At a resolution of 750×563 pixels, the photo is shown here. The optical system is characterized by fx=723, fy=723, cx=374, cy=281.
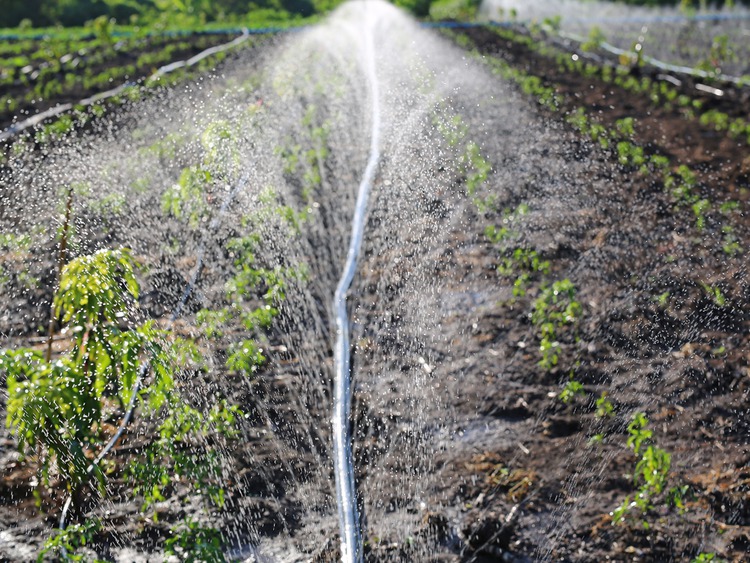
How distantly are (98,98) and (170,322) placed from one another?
3976mm

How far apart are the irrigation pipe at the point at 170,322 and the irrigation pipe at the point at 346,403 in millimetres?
773

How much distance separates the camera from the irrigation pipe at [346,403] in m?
2.41

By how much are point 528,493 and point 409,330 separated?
1.16m

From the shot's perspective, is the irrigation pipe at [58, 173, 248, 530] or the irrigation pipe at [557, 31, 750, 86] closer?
the irrigation pipe at [58, 173, 248, 530]

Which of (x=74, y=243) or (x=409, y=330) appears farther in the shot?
(x=74, y=243)

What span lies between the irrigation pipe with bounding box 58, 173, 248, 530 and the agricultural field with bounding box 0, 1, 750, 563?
0.06 ft

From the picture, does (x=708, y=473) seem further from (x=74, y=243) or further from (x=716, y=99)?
(x=716, y=99)

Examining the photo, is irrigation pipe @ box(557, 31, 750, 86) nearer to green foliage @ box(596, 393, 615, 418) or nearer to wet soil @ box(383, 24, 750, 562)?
wet soil @ box(383, 24, 750, 562)

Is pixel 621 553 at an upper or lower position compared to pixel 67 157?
lower

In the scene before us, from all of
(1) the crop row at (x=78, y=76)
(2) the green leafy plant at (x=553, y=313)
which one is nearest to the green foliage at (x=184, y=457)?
A: (2) the green leafy plant at (x=553, y=313)

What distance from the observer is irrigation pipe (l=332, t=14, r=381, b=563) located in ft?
7.91

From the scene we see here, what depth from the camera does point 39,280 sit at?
3.79 meters

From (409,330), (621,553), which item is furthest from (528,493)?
(409,330)

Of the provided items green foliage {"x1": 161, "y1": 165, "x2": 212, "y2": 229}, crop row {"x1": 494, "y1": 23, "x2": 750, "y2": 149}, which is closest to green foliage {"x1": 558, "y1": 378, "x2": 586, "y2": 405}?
green foliage {"x1": 161, "y1": 165, "x2": 212, "y2": 229}
